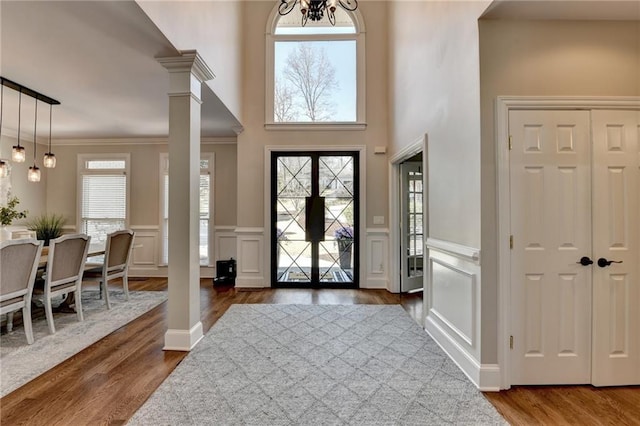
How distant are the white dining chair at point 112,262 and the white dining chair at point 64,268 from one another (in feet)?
1.32

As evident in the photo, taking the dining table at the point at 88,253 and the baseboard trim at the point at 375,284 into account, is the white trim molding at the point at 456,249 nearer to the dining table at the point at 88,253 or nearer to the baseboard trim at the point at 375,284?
the baseboard trim at the point at 375,284

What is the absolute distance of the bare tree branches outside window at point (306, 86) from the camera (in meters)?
5.04

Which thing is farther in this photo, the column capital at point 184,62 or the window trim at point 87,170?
the window trim at point 87,170

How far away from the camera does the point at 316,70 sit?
5.13m

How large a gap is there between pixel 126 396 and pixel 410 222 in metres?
4.01

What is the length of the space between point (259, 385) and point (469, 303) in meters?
1.68

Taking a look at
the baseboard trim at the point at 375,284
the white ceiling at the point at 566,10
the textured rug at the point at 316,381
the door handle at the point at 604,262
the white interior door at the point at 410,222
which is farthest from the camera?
the baseboard trim at the point at 375,284

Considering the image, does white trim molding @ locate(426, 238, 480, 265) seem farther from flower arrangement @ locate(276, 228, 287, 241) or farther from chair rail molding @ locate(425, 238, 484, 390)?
flower arrangement @ locate(276, 228, 287, 241)

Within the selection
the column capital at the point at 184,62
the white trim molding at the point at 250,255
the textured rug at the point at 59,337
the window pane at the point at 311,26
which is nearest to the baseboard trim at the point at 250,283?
the white trim molding at the point at 250,255

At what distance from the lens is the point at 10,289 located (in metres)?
2.56

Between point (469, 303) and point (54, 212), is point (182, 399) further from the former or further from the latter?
point (54, 212)

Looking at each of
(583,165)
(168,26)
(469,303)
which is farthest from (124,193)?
(583,165)

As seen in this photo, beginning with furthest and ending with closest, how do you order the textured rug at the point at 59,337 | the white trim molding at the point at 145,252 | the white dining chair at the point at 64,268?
the white trim molding at the point at 145,252
the white dining chair at the point at 64,268
the textured rug at the point at 59,337

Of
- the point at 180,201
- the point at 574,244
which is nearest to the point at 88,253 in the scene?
the point at 180,201
